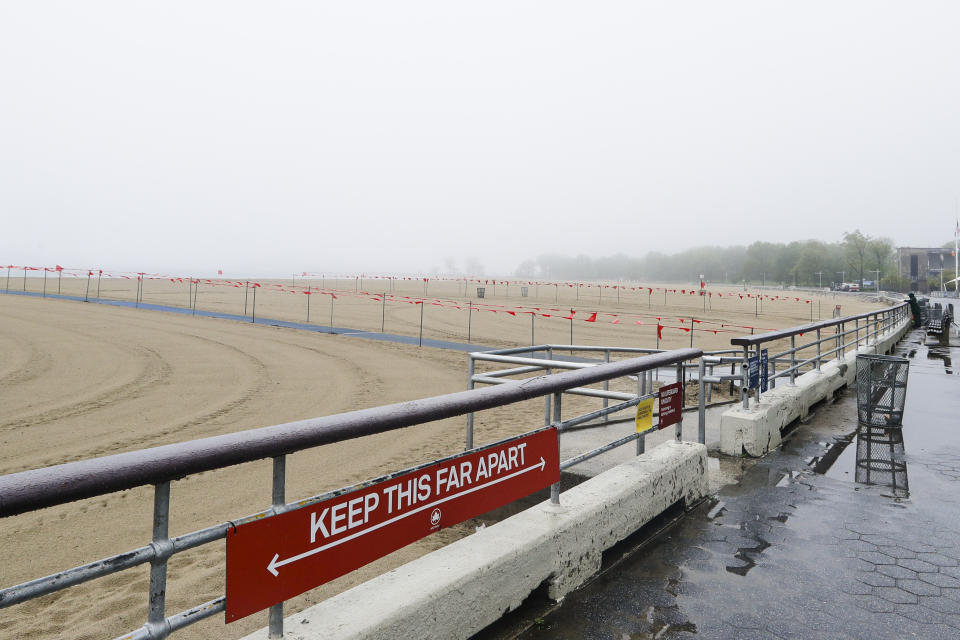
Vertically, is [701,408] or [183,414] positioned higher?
[701,408]

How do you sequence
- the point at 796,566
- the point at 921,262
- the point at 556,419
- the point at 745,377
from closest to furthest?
1. the point at 556,419
2. the point at 796,566
3. the point at 745,377
4. the point at 921,262

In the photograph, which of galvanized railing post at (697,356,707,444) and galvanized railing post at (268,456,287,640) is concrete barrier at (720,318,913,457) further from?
galvanized railing post at (268,456,287,640)

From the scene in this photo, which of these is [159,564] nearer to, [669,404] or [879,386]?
[669,404]

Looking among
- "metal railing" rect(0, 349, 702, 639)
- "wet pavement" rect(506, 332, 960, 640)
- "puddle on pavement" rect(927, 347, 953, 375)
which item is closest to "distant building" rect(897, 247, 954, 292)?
"puddle on pavement" rect(927, 347, 953, 375)

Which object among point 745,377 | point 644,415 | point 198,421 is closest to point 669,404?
point 644,415

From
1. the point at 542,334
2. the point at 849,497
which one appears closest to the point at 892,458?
the point at 849,497

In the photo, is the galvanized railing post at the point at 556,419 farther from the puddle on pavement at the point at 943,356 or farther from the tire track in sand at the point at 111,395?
the puddle on pavement at the point at 943,356

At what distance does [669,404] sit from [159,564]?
3.89 meters

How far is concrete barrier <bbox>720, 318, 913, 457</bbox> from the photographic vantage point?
652 cm

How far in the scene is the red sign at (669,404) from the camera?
4848 millimetres

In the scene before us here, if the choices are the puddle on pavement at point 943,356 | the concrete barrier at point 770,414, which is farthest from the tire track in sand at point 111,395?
the puddle on pavement at point 943,356

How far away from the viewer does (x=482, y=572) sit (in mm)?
3049

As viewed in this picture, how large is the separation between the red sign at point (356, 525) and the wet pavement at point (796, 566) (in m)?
0.86

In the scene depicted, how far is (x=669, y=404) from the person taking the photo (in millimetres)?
4926
